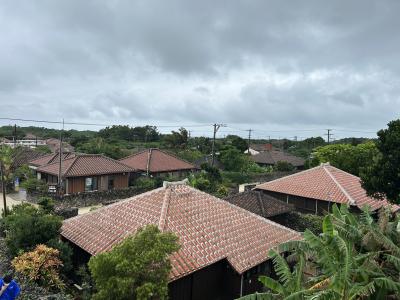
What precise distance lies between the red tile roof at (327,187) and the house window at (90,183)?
16.8 metres

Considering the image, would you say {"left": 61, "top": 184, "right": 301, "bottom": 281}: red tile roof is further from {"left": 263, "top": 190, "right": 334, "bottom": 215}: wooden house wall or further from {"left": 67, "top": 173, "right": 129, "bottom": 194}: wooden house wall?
{"left": 67, "top": 173, "right": 129, "bottom": 194}: wooden house wall

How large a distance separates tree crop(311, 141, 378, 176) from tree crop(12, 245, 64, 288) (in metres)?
27.8

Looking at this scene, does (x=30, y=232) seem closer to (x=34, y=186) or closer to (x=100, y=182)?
(x=34, y=186)

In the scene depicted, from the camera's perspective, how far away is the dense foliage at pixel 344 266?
287 inches

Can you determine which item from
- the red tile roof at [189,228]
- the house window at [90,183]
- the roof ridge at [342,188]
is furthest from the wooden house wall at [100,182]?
the roof ridge at [342,188]

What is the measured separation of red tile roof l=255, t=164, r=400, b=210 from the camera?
2438 cm

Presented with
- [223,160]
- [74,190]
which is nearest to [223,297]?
→ [74,190]

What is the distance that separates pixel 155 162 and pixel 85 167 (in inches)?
388

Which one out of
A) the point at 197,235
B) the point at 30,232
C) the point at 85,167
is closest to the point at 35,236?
the point at 30,232

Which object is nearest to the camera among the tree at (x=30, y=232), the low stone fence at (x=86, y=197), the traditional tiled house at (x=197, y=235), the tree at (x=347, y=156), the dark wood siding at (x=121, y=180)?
the traditional tiled house at (x=197, y=235)

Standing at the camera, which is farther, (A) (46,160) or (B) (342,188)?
(A) (46,160)

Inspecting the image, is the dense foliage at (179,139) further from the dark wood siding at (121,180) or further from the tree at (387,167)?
the tree at (387,167)

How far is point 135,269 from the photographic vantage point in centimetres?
888

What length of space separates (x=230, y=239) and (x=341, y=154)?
26488 mm
